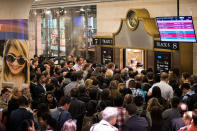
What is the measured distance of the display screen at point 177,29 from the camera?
1022cm

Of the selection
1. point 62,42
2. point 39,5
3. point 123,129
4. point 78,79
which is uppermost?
point 39,5

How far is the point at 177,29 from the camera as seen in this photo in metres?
10.7

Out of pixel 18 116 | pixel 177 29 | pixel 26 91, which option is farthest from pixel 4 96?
pixel 177 29

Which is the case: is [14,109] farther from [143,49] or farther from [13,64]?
[143,49]

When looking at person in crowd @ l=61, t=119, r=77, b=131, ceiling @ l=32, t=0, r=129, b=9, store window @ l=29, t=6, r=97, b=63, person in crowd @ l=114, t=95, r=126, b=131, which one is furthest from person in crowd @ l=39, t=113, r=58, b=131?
store window @ l=29, t=6, r=97, b=63

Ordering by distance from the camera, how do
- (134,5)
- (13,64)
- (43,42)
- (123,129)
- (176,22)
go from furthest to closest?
(43,42) → (134,5) → (176,22) → (13,64) → (123,129)

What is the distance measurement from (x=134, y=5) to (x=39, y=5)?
22.4 ft

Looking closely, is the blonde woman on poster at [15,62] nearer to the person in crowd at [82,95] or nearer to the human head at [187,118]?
the person in crowd at [82,95]

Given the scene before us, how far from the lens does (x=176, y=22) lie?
10633mm

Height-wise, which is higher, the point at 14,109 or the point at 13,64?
the point at 13,64

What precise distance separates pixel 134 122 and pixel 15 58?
120 inches

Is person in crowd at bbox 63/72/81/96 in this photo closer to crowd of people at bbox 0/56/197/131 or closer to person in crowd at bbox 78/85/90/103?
crowd of people at bbox 0/56/197/131

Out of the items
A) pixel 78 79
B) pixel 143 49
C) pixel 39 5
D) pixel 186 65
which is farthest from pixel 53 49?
pixel 78 79

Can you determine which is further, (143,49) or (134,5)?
(134,5)
